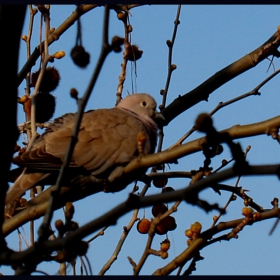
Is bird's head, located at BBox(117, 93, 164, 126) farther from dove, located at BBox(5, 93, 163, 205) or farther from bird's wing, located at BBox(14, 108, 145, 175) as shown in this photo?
bird's wing, located at BBox(14, 108, 145, 175)

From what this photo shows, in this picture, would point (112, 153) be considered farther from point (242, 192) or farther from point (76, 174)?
point (242, 192)

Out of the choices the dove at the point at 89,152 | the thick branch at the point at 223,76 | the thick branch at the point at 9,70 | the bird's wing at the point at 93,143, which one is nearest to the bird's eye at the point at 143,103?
the dove at the point at 89,152

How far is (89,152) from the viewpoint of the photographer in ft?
14.3

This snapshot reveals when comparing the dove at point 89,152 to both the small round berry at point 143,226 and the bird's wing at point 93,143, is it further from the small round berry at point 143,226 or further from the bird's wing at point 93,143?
the small round berry at point 143,226

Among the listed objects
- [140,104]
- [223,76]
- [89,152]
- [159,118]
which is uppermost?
[140,104]

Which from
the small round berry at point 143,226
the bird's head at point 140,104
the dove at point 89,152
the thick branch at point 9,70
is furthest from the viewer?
the bird's head at point 140,104

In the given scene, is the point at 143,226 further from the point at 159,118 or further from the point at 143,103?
the point at 143,103

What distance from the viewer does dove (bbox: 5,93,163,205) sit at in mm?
3961

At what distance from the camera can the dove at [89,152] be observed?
3.96 meters

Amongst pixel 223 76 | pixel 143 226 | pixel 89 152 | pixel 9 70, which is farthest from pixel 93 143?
pixel 9 70

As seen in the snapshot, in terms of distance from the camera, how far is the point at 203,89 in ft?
14.9

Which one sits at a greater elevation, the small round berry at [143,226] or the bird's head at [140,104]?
the bird's head at [140,104]

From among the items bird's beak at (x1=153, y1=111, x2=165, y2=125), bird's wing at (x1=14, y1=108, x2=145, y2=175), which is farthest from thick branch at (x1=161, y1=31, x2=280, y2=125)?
bird's wing at (x1=14, y1=108, x2=145, y2=175)

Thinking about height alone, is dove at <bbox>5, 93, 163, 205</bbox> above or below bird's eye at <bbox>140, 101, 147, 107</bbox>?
below
